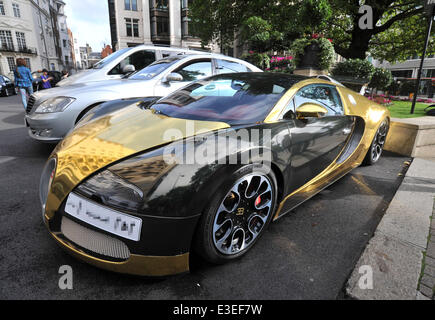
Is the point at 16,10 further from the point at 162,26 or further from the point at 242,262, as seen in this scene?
the point at 242,262

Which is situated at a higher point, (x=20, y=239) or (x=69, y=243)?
(x=69, y=243)

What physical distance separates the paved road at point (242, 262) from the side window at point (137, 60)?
11.1 ft

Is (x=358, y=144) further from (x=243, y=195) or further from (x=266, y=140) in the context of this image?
(x=243, y=195)

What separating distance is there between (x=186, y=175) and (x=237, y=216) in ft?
1.79

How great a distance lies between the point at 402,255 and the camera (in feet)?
6.12

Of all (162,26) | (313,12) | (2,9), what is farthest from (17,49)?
(313,12)

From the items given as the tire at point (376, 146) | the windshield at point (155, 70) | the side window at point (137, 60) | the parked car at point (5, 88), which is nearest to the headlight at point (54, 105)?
the windshield at point (155, 70)

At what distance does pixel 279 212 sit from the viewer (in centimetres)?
208

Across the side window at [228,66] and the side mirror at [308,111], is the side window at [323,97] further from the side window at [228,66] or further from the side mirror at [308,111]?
the side window at [228,66]

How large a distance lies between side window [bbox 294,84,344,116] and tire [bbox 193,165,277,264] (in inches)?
33.7

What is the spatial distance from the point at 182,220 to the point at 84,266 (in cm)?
84

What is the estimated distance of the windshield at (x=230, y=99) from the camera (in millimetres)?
2020

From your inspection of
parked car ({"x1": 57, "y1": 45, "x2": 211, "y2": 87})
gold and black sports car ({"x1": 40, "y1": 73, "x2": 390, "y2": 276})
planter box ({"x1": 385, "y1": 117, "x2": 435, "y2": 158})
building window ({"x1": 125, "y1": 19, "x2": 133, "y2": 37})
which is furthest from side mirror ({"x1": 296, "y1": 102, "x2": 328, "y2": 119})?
building window ({"x1": 125, "y1": 19, "x2": 133, "y2": 37})

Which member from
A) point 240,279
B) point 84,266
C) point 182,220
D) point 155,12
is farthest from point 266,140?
point 155,12
